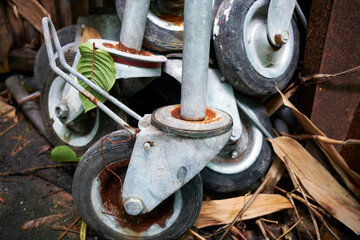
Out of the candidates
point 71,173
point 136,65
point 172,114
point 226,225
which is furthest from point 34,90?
point 226,225

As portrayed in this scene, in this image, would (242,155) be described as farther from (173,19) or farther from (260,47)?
(173,19)

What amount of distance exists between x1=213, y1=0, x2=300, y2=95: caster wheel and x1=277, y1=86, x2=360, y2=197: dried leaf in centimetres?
11

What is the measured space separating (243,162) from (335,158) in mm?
405

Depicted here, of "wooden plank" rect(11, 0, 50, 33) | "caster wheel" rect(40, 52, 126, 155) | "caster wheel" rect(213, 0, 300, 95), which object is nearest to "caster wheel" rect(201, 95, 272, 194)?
"caster wheel" rect(213, 0, 300, 95)

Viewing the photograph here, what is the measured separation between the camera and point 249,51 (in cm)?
112

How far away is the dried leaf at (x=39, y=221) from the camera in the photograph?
109 cm

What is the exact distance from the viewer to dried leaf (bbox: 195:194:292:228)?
1.12 m

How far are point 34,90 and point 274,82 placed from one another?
1.55 metres

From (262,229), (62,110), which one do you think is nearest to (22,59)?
(62,110)

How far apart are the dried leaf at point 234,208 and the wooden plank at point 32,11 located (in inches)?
56.7

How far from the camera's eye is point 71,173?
1354 millimetres

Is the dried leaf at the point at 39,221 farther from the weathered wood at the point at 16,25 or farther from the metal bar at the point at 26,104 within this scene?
the weathered wood at the point at 16,25

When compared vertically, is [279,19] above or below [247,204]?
above

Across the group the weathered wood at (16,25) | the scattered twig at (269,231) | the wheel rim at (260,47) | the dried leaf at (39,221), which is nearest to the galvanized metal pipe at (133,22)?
the wheel rim at (260,47)
